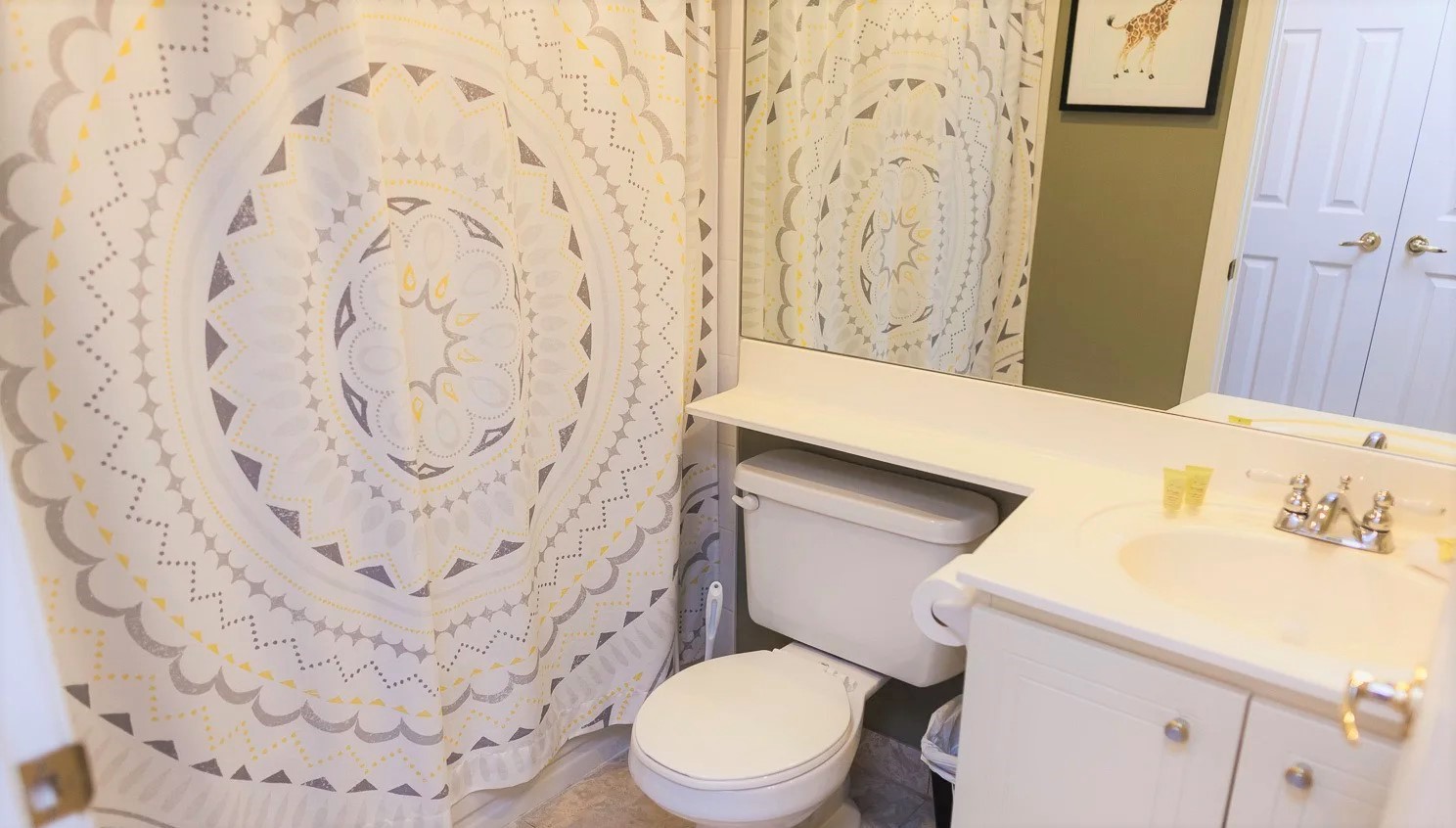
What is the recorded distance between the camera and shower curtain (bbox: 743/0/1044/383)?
1.62 meters

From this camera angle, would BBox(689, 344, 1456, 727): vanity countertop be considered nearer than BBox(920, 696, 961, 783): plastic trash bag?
Yes

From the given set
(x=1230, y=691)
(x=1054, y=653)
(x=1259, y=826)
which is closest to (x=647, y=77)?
(x=1054, y=653)

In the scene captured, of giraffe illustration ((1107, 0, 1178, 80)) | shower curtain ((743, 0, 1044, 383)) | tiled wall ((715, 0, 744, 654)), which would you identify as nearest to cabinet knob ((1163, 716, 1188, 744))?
shower curtain ((743, 0, 1044, 383))

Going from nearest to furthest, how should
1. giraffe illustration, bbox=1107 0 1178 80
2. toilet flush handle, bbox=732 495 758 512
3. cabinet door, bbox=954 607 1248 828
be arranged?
cabinet door, bbox=954 607 1248 828, giraffe illustration, bbox=1107 0 1178 80, toilet flush handle, bbox=732 495 758 512

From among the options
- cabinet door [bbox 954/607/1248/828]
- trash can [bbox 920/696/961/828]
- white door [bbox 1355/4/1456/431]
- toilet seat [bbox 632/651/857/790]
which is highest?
white door [bbox 1355/4/1456/431]

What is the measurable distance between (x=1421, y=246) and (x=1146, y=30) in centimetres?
51

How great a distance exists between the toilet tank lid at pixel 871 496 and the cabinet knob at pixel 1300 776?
2.03 feet

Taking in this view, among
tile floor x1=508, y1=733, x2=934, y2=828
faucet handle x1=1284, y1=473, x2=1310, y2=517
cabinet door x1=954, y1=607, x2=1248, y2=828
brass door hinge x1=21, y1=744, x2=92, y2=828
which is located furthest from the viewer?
tile floor x1=508, y1=733, x2=934, y2=828

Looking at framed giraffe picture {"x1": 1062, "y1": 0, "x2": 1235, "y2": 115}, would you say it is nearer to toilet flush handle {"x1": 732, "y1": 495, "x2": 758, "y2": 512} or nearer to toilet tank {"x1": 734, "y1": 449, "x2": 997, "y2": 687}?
toilet tank {"x1": 734, "y1": 449, "x2": 997, "y2": 687}

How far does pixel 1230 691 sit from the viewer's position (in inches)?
41.3

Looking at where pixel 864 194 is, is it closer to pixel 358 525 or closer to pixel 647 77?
pixel 647 77

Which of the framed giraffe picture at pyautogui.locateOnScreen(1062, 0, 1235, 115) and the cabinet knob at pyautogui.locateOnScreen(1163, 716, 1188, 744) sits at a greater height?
the framed giraffe picture at pyautogui.locateOnScreen(1062, 0, 1235, 115)

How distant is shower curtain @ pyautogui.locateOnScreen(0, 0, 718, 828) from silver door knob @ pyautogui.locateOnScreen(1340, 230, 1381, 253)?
A: 1.13 m

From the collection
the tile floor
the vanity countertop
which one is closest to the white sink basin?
the vanity countertop
